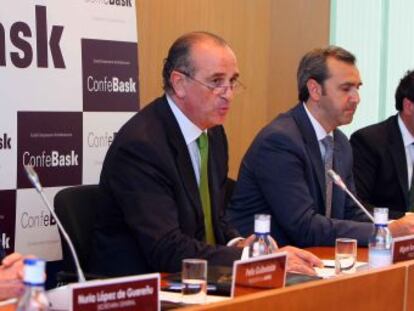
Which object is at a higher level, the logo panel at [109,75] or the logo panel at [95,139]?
the logo panel at [109,75]

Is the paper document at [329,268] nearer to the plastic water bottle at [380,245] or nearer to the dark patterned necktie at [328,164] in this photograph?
the plastic water bottle at [380,245]

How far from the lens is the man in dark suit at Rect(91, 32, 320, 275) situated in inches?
111

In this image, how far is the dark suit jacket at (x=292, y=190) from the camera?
3.42 meters

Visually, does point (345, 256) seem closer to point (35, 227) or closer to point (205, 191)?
point (205, 191)

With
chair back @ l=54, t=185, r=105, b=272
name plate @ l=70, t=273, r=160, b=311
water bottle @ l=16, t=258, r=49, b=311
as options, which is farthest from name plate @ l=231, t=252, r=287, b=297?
chair back @ l=54, t=185, r=105, b=272

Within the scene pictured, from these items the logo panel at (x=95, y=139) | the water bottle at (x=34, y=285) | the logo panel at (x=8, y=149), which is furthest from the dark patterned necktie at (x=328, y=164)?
the water bottle at (x=34, y=285)

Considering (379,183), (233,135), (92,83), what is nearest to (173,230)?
(92,83)

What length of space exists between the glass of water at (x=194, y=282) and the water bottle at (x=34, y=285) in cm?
69

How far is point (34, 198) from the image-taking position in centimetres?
384

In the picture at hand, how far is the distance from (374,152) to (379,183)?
16 cm

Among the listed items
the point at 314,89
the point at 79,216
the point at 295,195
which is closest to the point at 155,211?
the point at 79,216

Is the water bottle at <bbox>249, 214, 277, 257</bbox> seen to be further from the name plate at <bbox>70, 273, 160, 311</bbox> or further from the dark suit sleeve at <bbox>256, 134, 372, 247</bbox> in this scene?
the dark suit sleeve at <bbox>256, 134, 372, 247</bbox>

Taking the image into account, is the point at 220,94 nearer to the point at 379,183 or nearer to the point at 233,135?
the point at 379,183

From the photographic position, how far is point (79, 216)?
3004 millimetres
